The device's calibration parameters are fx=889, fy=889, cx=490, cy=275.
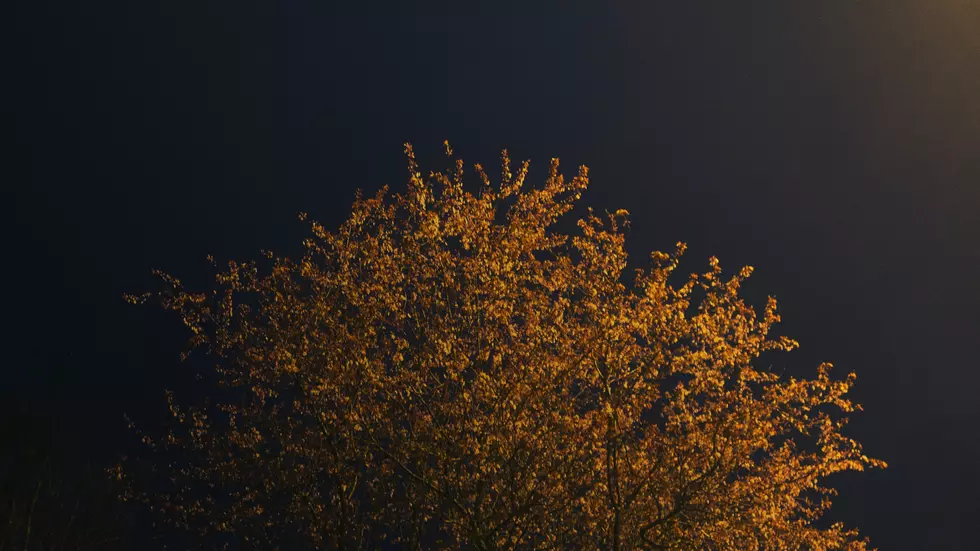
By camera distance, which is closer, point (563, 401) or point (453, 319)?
point (563, 401)

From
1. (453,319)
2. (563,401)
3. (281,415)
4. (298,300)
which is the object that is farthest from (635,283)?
(281,415)

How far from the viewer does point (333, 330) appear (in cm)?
996

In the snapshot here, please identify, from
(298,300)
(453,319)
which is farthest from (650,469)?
(298,300)

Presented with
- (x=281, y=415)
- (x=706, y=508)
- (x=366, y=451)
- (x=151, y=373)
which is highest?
(x=151, y=373)

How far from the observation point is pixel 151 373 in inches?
1319

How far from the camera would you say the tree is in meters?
9.09

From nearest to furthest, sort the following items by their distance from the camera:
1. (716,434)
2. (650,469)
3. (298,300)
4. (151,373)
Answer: (716,434)
(650,469)
(298,300)
(151,373)

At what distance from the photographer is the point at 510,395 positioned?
8.99m

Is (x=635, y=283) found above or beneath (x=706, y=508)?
above

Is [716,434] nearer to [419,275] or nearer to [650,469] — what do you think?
[650,469]

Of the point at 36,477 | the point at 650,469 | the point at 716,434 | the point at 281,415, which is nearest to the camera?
the point at 716,434

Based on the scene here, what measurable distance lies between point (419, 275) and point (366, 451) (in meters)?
2.04

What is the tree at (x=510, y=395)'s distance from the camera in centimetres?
909

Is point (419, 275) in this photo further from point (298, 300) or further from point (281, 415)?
point (281, 415)
